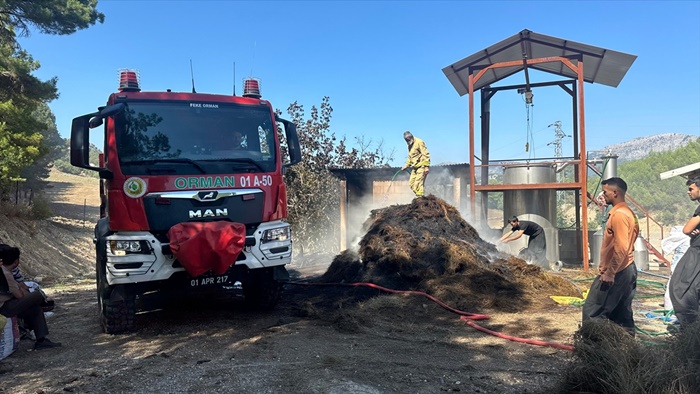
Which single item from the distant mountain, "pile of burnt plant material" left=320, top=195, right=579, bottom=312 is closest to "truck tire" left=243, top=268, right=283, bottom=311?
"pile of burnt plant material" left=320, top=195, right=579, bottom=312

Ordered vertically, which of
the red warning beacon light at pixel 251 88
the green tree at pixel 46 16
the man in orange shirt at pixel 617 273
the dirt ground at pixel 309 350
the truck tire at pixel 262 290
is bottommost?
the dirt ground at pixel 309 350

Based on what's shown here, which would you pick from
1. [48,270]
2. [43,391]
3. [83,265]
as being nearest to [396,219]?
[43,391]

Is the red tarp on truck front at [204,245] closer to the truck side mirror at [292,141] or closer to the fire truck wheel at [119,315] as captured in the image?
the fire truck wheel at [119,315]

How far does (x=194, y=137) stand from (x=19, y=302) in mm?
2626

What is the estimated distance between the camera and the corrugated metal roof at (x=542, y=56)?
1116cm

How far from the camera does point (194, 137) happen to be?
19.4ft

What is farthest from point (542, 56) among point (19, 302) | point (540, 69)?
point (19, 302)

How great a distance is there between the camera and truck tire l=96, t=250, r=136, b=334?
18.3 feet

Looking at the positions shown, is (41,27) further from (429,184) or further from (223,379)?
(223,379)

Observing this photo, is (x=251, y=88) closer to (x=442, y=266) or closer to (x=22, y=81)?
(x=442, y=266)

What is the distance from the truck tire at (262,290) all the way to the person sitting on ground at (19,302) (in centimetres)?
242

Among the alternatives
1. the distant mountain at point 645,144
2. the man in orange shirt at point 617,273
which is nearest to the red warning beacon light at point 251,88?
the man in orange shirt at point 617,273

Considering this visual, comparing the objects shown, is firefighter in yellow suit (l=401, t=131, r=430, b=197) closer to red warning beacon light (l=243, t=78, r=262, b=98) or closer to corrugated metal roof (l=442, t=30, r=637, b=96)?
corrugated metal roof (l=442, t=30, r=637, b=96)

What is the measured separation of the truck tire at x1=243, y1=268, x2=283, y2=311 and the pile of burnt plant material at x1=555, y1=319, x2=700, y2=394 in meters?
4.07
